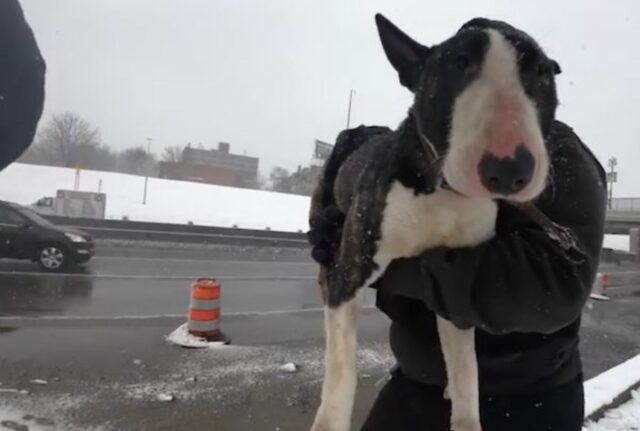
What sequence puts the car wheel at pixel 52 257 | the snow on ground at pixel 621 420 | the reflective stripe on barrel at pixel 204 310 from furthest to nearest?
→ the car wheel at pixel 52 257 → the reflective stripe on barrel at pixel 204 310 → the snow on ground at pixel 621 420

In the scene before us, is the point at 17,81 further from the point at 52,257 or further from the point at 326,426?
the point at 52,257

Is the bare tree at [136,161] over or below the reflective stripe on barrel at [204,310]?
over

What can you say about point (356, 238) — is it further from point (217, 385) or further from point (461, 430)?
point (217, 385)

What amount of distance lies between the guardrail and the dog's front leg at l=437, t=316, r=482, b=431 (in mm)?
20678

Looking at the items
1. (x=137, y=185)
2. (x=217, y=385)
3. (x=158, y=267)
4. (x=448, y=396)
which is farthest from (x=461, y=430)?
(x=137, y=185)

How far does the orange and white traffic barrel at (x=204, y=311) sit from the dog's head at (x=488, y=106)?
21.7 ft

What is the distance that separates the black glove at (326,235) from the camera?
2.44 m

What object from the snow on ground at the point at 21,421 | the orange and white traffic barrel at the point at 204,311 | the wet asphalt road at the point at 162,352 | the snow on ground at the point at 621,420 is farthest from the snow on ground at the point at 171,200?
the snow on ground at the point at 621,420

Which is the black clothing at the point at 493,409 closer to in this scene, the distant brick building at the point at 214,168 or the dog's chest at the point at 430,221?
the dog's chest at the point at 430,221

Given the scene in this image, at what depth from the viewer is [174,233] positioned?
22.2 meters

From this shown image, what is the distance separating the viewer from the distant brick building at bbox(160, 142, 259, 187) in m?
82.6

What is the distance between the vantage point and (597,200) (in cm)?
182

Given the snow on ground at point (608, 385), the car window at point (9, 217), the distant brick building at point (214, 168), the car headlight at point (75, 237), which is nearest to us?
the snow on ground at point (608, 385)

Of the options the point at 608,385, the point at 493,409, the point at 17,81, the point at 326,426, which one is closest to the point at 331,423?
the point at 326,426
